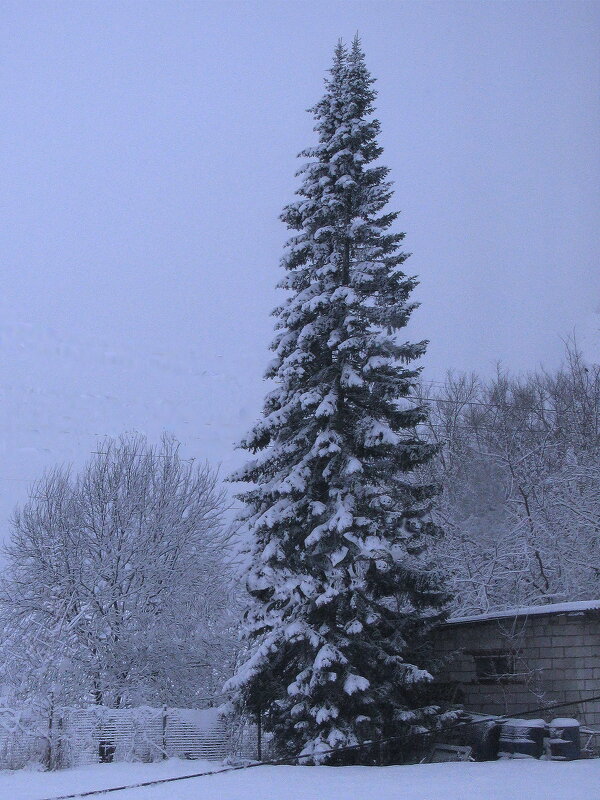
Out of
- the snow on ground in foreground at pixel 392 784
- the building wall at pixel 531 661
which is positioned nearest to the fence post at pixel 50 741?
the snow on ground in foreground at pixel 392 784

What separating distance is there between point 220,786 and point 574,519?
14.0m

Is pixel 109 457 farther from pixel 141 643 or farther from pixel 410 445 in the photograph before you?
pixel 410 445

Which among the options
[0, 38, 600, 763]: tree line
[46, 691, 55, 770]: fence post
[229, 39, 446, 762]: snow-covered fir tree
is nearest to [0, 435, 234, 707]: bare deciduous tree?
[0, 38, 600, 763]: tree line

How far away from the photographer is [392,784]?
1211 cm

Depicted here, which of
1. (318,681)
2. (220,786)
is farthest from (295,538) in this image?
(220,786)

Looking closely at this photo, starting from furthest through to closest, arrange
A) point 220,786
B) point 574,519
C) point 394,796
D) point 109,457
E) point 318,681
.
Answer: point 109,457 → point 574,519 → point 318,681 → point 220,786 → point 394,796

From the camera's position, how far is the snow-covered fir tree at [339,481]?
602 inches

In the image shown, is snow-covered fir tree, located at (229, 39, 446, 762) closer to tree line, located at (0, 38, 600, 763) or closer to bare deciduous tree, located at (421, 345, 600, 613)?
tree line, located at (0, 38, 600, 763)

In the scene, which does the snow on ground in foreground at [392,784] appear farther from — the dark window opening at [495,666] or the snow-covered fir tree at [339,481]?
the dark window opening at [495,666]

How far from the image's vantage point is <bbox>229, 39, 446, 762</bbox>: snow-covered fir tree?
15.3 metres

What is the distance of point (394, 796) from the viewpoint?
430 inches

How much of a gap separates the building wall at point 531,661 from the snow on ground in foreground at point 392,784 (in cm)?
300

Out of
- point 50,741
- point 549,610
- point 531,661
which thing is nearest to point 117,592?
point 50,741

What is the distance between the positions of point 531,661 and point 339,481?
19.4ft
